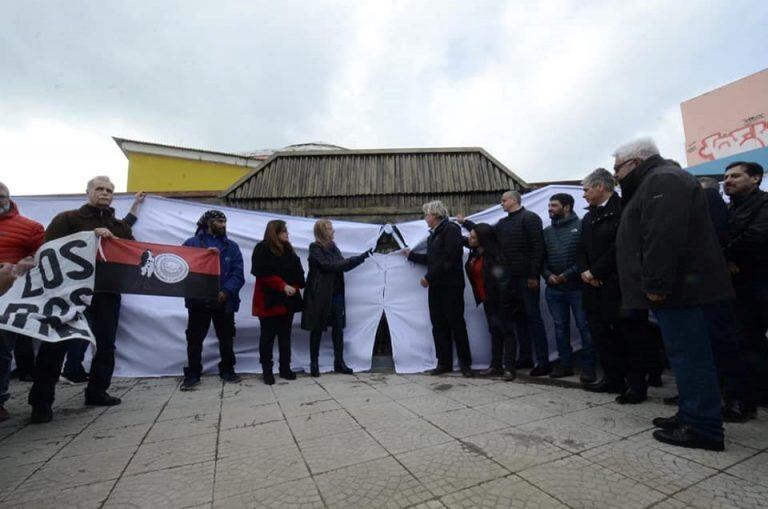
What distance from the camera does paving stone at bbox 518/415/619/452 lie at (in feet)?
6.98

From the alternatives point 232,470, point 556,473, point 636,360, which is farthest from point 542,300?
point 232,470

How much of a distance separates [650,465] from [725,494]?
30 cm

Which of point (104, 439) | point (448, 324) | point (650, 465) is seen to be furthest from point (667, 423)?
point (104, 439)

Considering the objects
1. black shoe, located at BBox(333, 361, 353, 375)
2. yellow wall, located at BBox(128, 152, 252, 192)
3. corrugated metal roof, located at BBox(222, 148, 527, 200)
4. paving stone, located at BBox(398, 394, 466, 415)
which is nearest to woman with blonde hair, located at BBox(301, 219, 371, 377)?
black shoe, located at BBox(333, 361, 353, 375)

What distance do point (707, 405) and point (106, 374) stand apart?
4.49 meters

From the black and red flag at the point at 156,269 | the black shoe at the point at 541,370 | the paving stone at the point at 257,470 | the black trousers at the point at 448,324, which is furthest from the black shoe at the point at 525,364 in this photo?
the black and red flag at the point at 156,269

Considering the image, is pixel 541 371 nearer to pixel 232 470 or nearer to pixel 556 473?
pixel 556 473

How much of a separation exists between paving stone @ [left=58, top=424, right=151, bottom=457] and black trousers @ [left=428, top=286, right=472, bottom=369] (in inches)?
111

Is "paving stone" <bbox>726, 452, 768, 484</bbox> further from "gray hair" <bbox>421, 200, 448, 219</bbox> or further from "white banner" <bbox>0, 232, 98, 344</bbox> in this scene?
"white banner" <bbox>0, 232, 98, 344</bbox>

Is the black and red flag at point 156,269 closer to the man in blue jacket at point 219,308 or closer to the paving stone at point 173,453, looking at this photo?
the man in blue jacket at point 219,308

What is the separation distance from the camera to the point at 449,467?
1884mm

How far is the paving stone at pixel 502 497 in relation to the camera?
5.05 ft

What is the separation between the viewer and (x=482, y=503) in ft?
5.12

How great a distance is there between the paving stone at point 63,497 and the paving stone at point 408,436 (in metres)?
1.41
